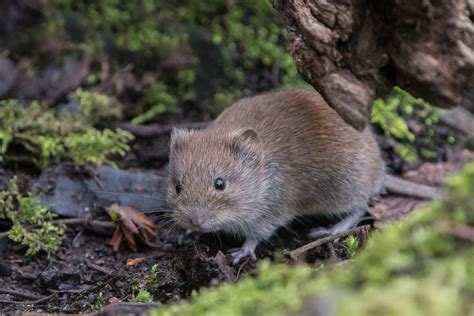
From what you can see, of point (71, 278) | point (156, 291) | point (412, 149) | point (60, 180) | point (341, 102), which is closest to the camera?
point (341, 102)

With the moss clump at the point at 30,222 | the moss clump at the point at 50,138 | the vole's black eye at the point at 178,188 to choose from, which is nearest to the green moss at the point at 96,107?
the moss clump at the point at 50,138

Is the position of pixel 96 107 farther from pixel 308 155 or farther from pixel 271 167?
pixel 308 155

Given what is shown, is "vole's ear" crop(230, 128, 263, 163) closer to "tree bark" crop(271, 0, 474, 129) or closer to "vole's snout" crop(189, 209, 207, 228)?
"vole's snout" crop(189, 209, 207, 228)

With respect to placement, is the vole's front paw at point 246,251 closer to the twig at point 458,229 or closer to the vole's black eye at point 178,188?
the vole's black eye at point 178,188

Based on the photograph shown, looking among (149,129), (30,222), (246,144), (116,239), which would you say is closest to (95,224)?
(116,239)

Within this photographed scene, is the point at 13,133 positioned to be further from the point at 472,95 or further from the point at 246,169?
the point at 472,95

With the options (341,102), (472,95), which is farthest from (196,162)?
(472,95)
